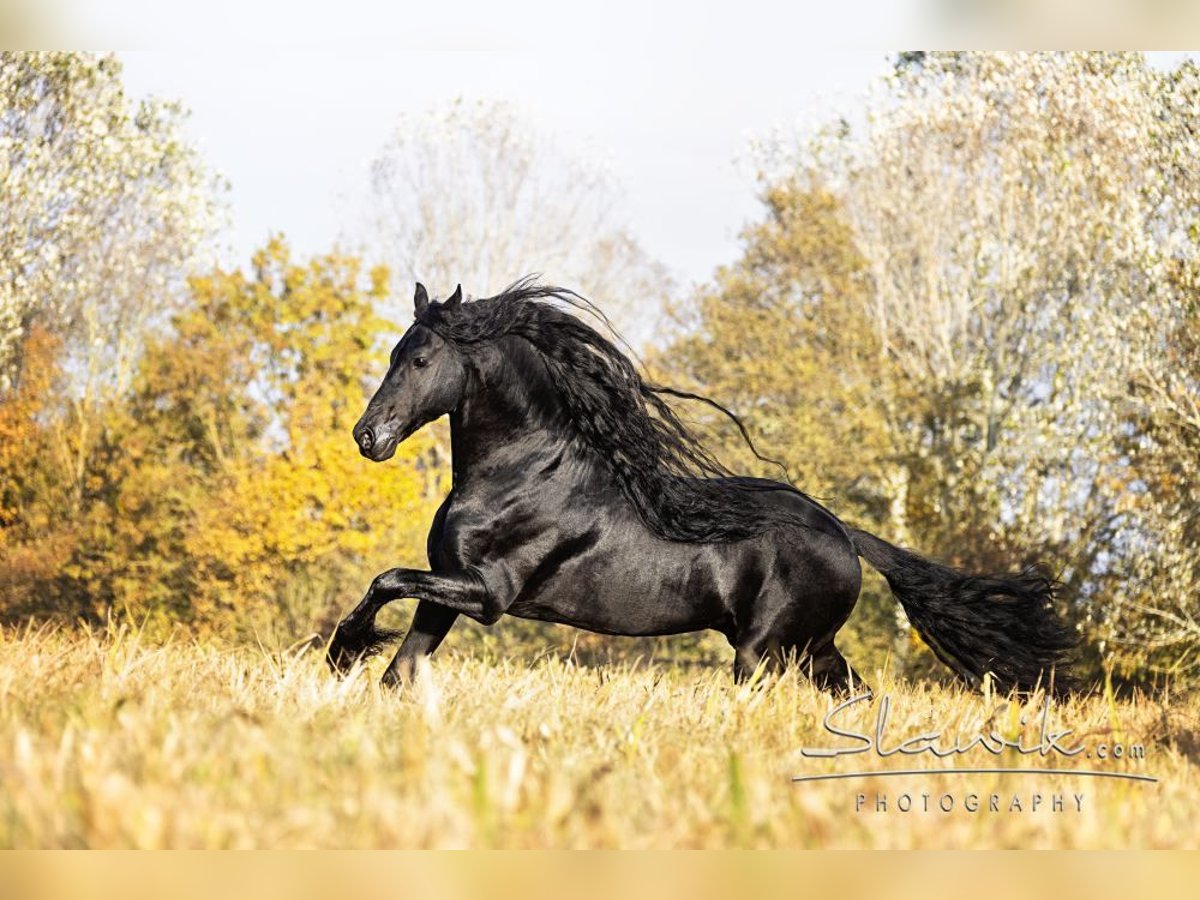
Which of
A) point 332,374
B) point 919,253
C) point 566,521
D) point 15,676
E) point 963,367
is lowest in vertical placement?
point 15,676

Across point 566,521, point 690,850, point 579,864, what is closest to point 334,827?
point 579,864

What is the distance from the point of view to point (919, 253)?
22.8 m

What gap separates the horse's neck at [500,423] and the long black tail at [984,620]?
1911mm

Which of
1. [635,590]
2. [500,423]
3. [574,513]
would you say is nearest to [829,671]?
[635,590]

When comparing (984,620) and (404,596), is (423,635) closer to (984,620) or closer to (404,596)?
(404,596)

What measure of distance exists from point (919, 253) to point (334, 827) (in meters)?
20.8

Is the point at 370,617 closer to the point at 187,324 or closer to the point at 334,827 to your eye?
the point at 334,827

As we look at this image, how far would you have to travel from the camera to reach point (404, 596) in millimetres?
5988

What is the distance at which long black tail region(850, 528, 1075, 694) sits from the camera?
7.39 meters

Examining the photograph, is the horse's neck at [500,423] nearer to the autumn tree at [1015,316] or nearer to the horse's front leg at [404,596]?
the horse's front leg at [404,596]

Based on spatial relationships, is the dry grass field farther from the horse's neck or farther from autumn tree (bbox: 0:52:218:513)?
autumn tree (bbox: 0:52:218:513)

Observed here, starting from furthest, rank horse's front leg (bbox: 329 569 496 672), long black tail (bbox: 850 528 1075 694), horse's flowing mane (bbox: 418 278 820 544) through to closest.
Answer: long black tail (bbox: 850 528 1075 694) → horse's flowing mane (bbox: 418 278 820 544) → horse's front leg (bbox: 329 569 496 672)

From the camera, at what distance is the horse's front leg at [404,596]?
590 cm

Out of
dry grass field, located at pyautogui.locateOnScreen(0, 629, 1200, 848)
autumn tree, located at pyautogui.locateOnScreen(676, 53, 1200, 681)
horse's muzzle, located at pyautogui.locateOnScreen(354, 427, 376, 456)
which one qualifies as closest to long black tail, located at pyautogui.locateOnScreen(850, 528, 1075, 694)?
dry grass field, located at pyautogui.locateOnScreen(0, 629, 1200, 848)
